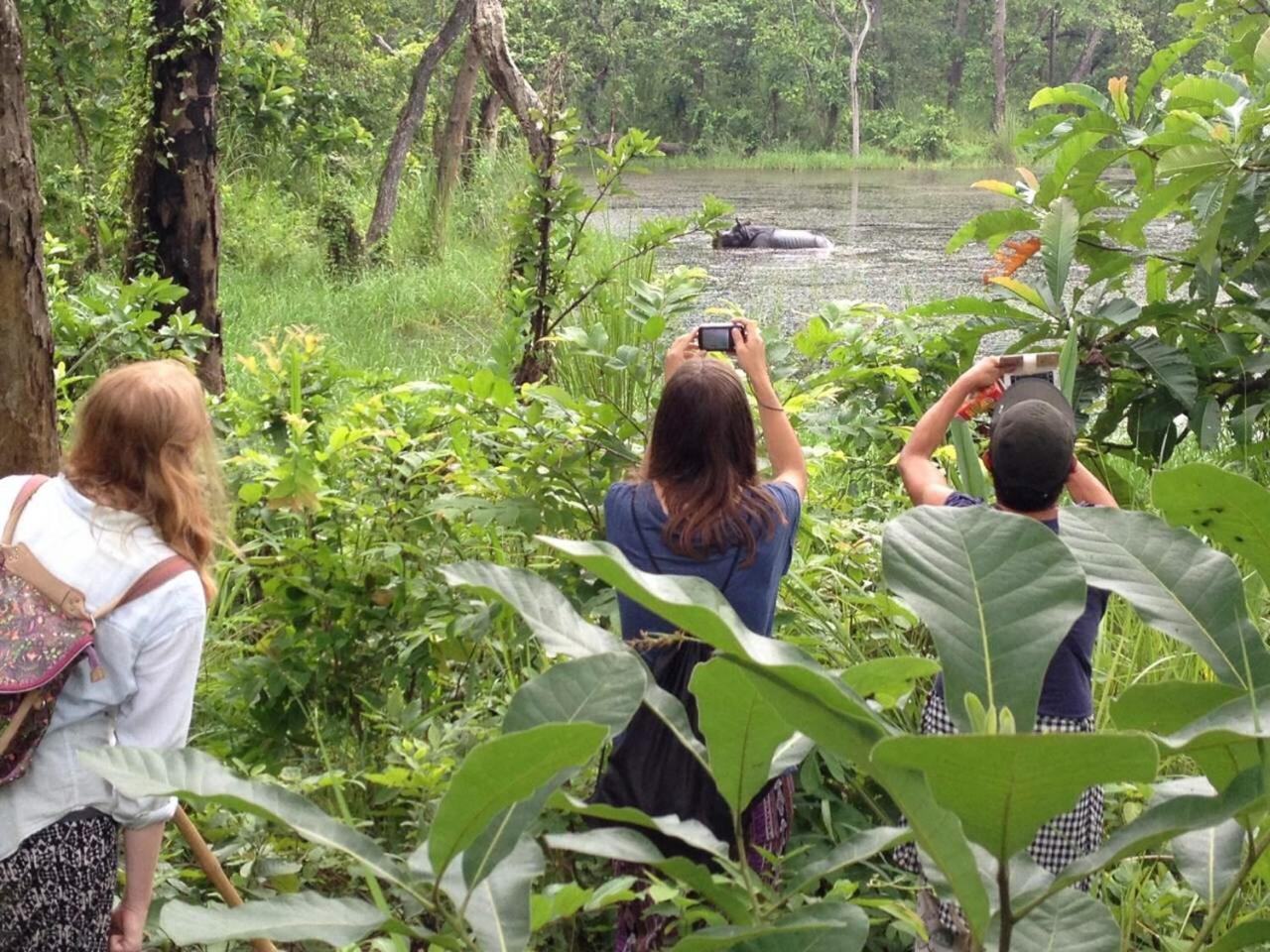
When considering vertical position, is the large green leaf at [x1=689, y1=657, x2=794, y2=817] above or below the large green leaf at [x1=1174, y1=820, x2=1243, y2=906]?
above

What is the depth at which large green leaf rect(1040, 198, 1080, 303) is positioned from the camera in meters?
2.69

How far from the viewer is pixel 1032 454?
6.08ft

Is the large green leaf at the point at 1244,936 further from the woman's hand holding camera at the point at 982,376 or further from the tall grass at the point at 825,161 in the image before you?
the tall grass at the point at 825,161

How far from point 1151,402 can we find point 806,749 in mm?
2627

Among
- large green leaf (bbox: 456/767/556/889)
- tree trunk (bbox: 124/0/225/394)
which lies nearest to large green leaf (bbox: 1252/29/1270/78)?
large green leaf (bbox: 456/767/556/889)

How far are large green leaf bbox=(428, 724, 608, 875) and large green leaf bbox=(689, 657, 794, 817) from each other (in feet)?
0.26

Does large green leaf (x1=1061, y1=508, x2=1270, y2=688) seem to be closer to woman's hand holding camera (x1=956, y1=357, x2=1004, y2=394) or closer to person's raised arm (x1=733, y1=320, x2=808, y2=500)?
person's raised arm (x1=733, y1=320, x2=808, y2=500)

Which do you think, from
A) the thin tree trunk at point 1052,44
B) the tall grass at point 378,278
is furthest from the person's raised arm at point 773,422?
the thin tree trunk at point 1052,44

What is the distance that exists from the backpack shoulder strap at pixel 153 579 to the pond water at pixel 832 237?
2302mm

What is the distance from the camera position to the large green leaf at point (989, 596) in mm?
571

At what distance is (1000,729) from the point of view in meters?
0.55

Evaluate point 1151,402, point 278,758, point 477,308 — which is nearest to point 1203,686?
Result: point 278,758

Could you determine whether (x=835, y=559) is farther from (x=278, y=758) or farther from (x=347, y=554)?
(x=278, y=758)

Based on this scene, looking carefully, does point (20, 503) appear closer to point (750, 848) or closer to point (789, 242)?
point (750, 848)
